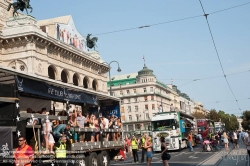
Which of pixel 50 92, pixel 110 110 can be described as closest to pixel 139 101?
pixel 110 110

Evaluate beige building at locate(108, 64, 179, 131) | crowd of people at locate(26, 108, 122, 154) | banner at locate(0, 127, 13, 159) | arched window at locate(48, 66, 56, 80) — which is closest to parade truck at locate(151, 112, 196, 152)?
crowd of people at locate(26, 108, 122, 154)

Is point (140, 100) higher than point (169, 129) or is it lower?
higher

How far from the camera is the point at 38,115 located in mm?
10719

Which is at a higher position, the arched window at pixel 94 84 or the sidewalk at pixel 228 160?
the arched window at pixel 94 84

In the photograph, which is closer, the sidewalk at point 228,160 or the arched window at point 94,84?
the sidewalk at point 228,160

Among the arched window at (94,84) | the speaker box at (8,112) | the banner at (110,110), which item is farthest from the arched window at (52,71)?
the speaker box at (8,112)

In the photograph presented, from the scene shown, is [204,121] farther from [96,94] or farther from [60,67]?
[96,94]

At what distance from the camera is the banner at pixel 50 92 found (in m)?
10.3

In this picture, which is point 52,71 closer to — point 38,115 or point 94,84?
point 94,84

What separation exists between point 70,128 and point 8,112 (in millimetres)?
3222

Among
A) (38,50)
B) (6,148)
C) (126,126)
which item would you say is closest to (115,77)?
(126,126)

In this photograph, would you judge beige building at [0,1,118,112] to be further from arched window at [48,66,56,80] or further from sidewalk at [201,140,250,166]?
sidewalk at [201,140,250,166]

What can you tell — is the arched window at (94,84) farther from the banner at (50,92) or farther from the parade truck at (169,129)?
the banner at (50,92)

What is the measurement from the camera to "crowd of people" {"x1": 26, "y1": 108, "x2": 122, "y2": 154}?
10812mm
